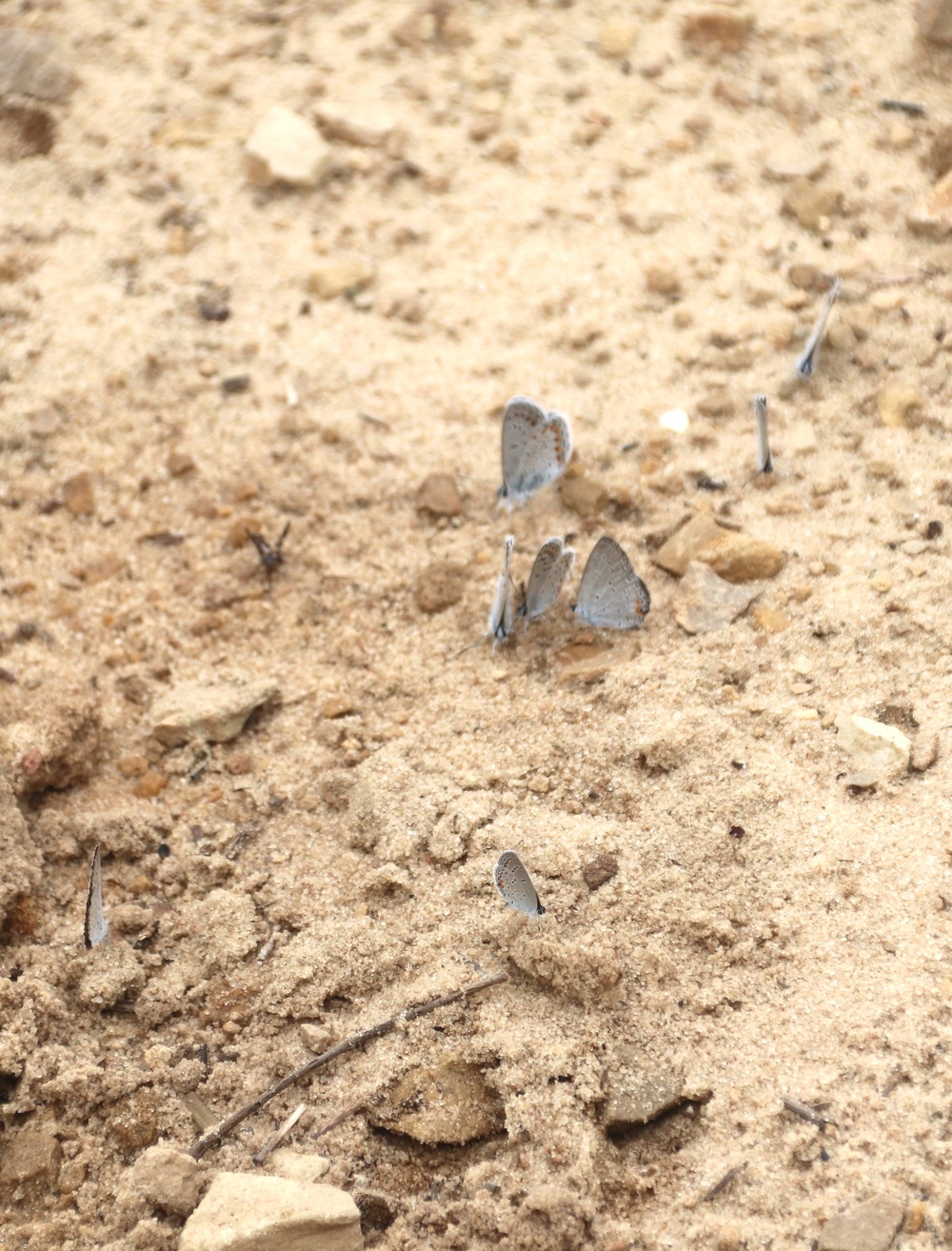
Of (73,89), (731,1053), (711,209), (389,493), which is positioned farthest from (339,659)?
(73,89)

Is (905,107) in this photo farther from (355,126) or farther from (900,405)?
(355,126)

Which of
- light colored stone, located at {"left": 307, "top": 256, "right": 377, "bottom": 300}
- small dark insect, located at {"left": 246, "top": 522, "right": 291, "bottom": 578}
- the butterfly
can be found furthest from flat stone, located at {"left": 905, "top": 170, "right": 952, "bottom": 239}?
small dark insect, located at {"left": 246, "top": 522, "right": 291, "bottom": 578}

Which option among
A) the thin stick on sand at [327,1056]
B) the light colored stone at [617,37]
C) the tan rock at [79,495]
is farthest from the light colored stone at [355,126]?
the thin stick on sand at [327,1056]

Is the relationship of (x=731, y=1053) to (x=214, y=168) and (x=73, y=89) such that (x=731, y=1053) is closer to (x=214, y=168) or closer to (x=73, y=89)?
(x=214, y=168)

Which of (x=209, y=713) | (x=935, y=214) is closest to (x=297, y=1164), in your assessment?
(x=209, y=713)

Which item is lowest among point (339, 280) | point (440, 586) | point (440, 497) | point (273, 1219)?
point (273, 1219)

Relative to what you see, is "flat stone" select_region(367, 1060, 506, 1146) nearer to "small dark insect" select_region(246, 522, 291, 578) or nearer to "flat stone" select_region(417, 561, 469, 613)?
"flat stone" select_region(417, 561, 469, 613)

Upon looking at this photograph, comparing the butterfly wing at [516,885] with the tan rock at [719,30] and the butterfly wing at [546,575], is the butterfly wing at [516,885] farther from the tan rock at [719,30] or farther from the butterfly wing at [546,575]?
the tan rock at [719,30]

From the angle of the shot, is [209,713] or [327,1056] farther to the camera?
[209,713]
